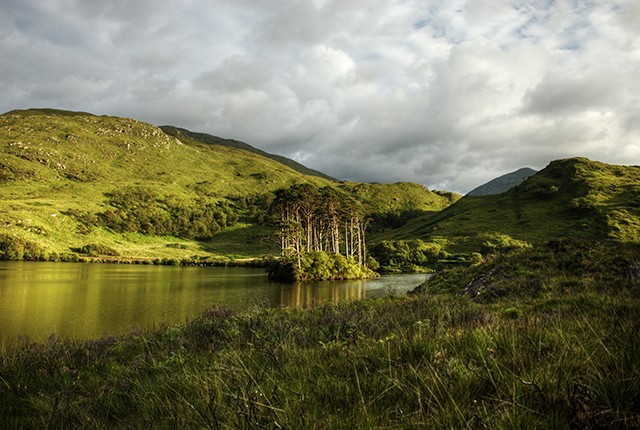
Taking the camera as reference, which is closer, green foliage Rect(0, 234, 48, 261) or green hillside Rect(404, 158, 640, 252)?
green foliage Rect(0, 234, 48, 261)

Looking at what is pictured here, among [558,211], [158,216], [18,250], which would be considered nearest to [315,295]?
[18,250]

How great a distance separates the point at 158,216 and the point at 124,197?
56.9 ft

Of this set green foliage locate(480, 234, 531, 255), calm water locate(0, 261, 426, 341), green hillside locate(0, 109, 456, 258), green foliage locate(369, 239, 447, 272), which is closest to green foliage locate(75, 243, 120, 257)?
green hillside locate(0, 109, 456, 258)

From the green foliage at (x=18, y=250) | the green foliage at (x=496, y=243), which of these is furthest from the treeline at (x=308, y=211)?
the green foliage at (x=18, y=250)

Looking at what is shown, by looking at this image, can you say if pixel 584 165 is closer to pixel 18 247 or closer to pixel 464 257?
pixel 464 257

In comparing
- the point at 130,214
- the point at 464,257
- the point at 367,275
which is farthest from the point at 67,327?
the point at 130,214

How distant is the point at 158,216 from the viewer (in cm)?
10550

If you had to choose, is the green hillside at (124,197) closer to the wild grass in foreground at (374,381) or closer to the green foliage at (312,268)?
the green foliage at (312,268)

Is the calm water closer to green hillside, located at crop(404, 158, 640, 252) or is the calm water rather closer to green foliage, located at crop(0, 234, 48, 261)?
green foliage, located at crop(0, 234, 48, 261)

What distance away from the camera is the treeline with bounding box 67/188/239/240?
91.6 m

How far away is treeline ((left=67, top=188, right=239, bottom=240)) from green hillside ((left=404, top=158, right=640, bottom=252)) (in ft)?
241

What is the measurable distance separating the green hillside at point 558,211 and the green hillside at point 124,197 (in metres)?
52.8

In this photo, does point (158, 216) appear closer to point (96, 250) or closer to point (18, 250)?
point (96, 250)

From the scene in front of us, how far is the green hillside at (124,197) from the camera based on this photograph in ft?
257
